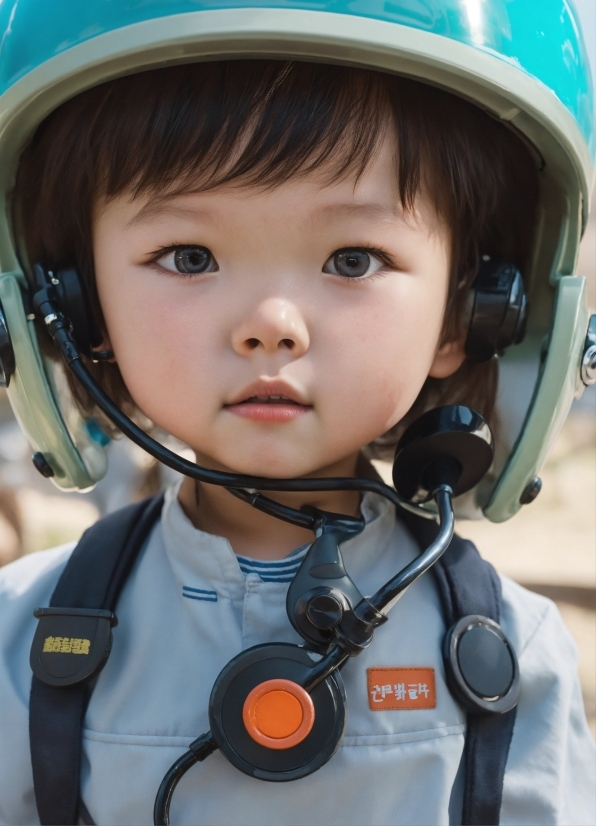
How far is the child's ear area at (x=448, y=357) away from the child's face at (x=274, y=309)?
0.48 feet

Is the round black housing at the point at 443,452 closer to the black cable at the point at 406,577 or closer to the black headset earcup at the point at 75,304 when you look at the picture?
the black cable at the point at 406,577

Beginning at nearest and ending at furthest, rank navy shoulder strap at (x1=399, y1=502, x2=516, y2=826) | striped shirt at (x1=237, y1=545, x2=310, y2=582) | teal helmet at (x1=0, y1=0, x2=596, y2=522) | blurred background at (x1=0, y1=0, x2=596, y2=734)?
teal helmet at (x1=0, y1=0, x2=596, y2=522), navy shoulder strap at (x1=399, y1=502, x2=516, y2=826), striped shirt at (x1=237, y1=545, x2=310, y2=582), blurred background at (x1=0, y1=0, x2=596, y2=734)

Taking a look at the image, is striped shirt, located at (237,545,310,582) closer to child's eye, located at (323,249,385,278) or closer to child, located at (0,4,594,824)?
child, located at (0,4,594,824)

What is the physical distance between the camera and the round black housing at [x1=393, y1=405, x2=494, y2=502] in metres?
1.25

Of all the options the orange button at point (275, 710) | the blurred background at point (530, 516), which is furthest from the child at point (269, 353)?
the blurred background at point (530, 516)

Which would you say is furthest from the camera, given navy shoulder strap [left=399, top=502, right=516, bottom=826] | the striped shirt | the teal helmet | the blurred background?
the blurred background

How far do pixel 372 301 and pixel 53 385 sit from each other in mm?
454

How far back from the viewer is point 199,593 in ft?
4.09

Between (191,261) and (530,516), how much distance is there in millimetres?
2093

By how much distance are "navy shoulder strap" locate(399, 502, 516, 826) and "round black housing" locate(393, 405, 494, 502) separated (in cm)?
10

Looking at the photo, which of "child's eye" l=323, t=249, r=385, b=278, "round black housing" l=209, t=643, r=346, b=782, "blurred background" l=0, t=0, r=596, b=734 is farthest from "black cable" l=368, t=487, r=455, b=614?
"blurred background" l=0, t=0, r=596, b=734

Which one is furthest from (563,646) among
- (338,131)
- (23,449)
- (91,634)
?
(23,449)

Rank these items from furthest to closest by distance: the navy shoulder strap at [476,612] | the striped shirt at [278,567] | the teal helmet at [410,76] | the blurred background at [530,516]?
the blurred background at [530,516], the striped shirt at [278,567], the navy shoulder strap at [476,612], the teal helmet at [410,76]

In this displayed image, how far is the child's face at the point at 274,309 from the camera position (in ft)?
3.55
